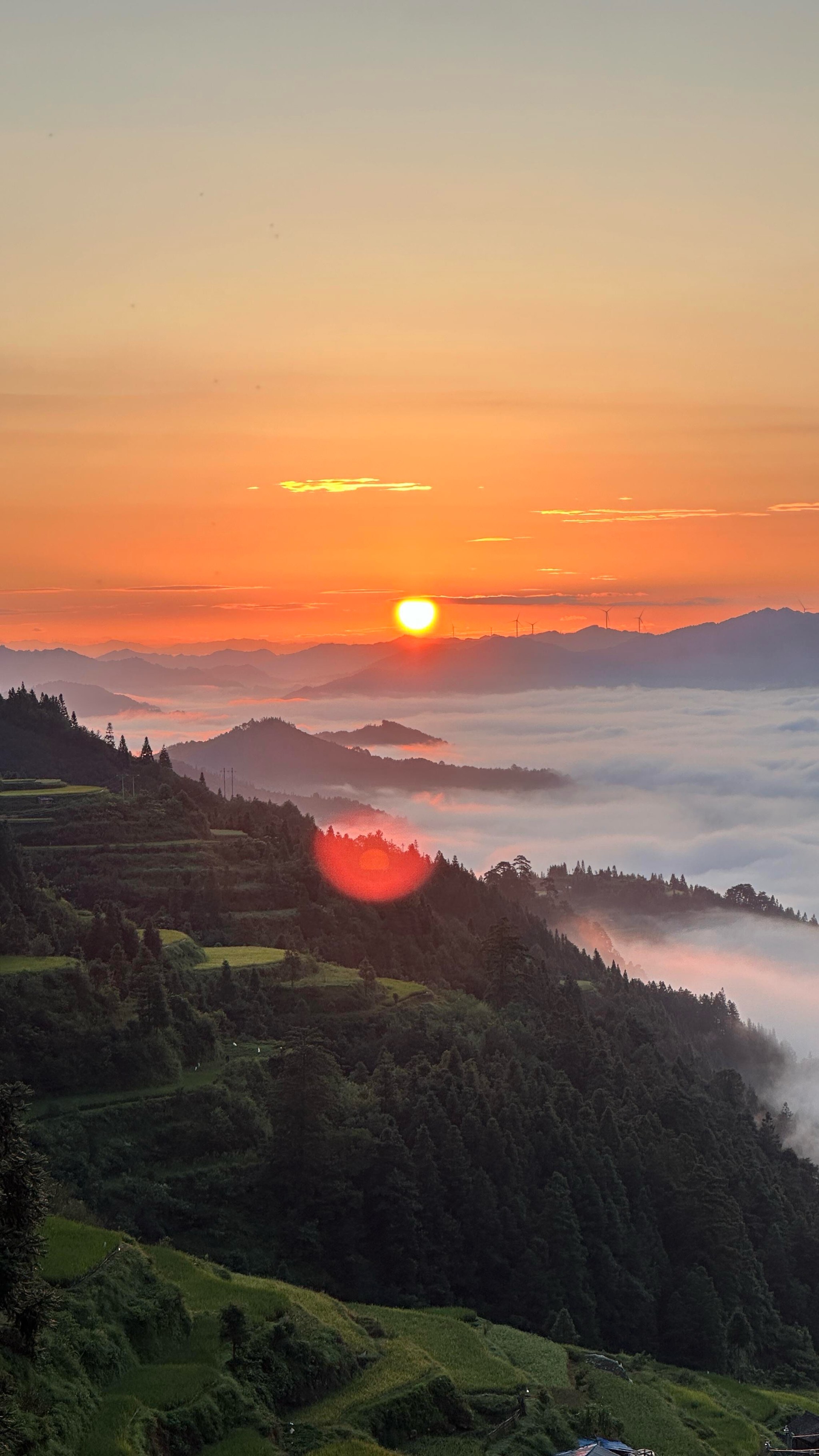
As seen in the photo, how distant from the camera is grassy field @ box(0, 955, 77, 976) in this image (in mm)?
68750

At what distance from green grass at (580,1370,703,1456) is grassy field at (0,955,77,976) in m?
34.6

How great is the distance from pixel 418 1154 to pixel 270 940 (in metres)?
31.8

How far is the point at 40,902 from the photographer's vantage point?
266ft

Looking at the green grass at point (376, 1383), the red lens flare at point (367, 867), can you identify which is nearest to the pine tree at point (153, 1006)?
the green grass at point (376, 1383)

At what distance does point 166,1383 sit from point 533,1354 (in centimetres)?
1887

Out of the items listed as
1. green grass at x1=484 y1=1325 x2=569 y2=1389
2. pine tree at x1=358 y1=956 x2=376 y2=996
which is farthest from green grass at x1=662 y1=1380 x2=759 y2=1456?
pine tree at x1=358 y1=956 x2=376 y2=996

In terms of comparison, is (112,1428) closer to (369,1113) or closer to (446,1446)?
(446,1446)

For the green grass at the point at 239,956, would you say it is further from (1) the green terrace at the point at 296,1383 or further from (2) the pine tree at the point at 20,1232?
(2) the pine tree at the point at 20,1232

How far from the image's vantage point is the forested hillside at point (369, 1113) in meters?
59.6

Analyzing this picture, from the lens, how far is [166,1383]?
110ft

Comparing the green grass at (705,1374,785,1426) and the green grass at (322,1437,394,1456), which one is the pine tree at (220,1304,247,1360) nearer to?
the green grass at (322,1437,394,1456)

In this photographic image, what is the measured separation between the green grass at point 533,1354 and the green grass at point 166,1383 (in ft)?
43.4

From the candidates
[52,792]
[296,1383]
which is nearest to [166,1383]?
[296,1383]

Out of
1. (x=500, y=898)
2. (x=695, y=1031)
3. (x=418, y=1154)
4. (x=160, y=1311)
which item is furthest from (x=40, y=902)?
(x=695, y=1031)
